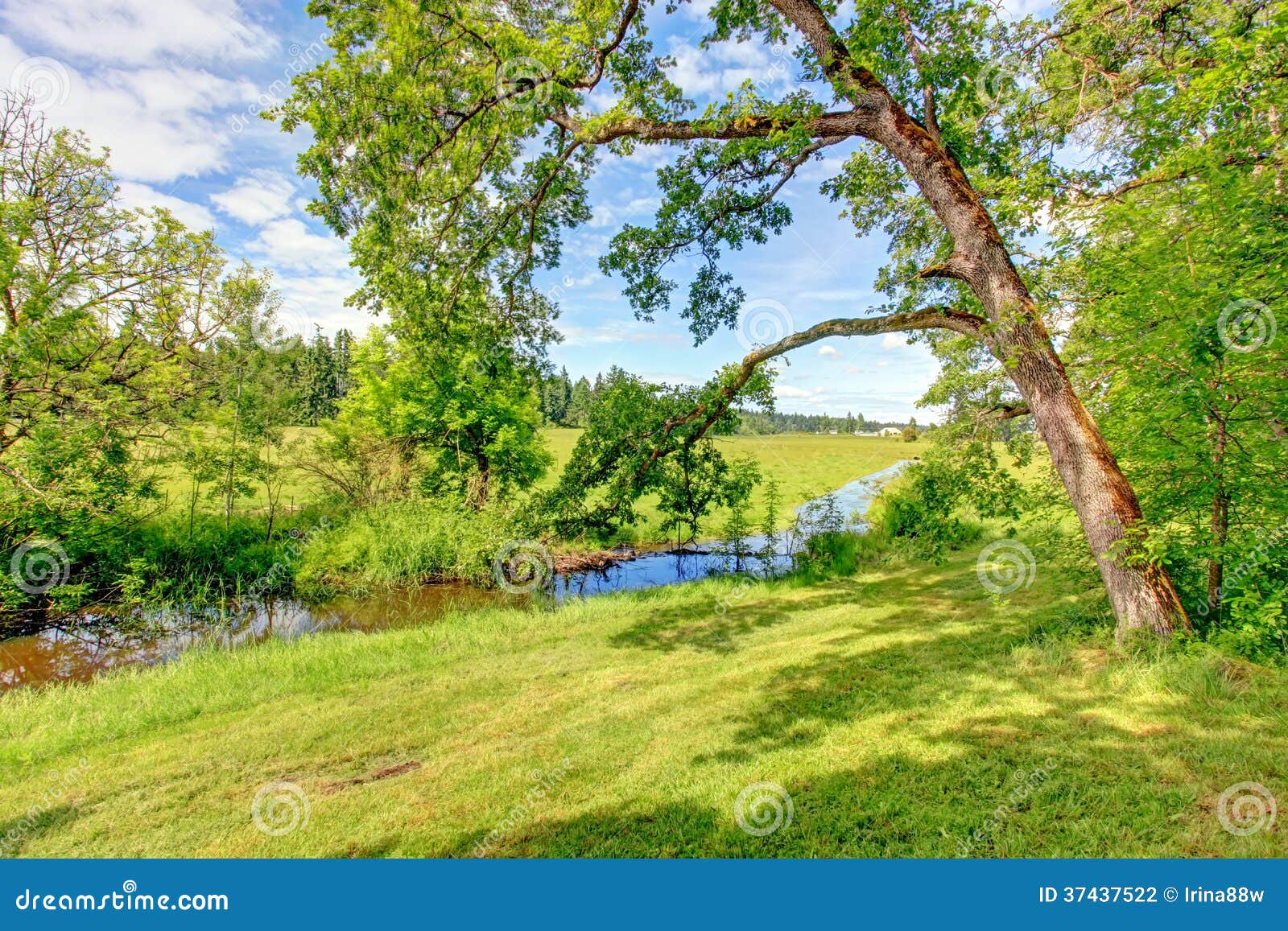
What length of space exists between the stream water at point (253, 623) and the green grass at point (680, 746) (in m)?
1.78

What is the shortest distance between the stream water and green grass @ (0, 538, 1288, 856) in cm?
178

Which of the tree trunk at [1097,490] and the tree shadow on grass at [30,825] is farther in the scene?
the tree trunk at [1097,490]

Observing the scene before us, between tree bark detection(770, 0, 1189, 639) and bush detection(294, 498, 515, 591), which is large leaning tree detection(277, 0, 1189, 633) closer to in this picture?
tree bark detection(770, 0, 1189, 639)

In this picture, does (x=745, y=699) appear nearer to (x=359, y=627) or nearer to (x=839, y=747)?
(x=839, y=747)

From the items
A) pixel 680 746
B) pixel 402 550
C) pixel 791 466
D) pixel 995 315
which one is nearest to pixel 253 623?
pixel 402 550

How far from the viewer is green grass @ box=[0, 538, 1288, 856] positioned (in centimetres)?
329

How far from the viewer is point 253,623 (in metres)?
11.2

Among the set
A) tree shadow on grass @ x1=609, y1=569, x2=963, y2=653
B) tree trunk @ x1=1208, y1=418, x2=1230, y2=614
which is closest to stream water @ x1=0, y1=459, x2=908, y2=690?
tree shadow on grass @ x1=609, y1=569, x2=963, y2=653

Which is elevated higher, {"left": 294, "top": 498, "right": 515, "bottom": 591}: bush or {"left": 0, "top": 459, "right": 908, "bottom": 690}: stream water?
{"left": 294, "top": 498, "right": 515, "bottom": 591}: bush

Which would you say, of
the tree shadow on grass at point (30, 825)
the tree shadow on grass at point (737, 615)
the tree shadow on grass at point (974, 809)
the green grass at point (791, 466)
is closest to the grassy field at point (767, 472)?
the green grass at point (791, 466)

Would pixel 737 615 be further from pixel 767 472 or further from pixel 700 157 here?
pixel 767 472

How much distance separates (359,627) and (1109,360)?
44.4 ft

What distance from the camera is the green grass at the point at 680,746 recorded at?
129 inches

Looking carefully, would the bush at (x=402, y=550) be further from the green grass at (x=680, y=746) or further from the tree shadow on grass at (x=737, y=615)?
the green grass at (x=680, y=746)
